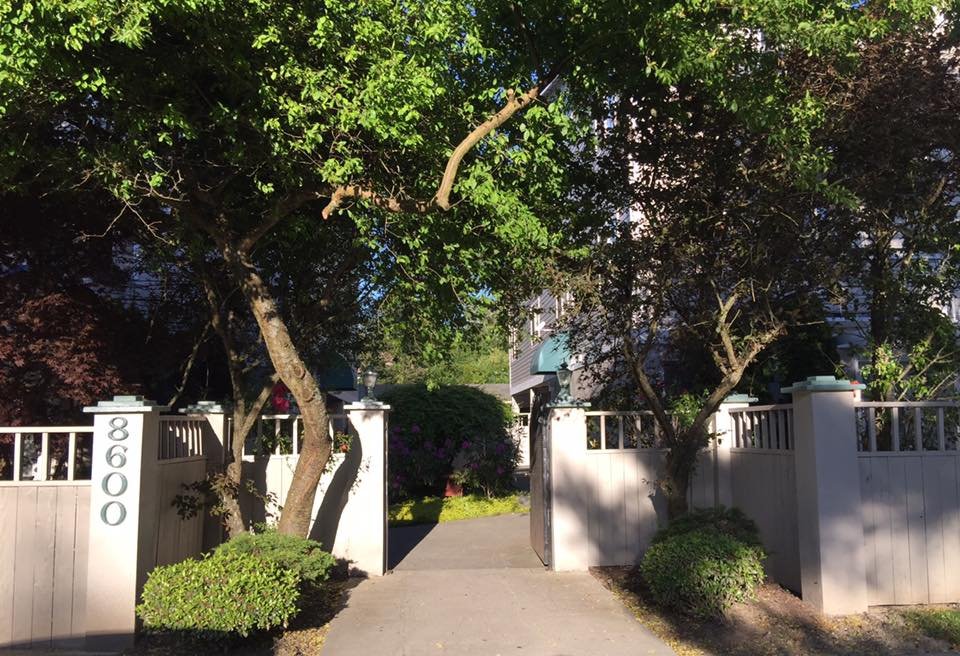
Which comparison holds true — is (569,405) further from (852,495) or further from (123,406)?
(123,406)

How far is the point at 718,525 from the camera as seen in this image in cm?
754

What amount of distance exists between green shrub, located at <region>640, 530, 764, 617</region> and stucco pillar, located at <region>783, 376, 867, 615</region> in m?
0.52

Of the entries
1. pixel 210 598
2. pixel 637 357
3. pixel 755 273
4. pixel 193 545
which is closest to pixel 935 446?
pixel 755 273

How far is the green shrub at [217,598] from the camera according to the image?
5.94 metres

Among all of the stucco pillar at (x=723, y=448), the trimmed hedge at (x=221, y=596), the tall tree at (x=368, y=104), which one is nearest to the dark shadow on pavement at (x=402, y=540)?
the tall tree at (x=368, y=104)

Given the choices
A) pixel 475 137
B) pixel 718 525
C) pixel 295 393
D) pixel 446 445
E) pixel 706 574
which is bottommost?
pixel 706 574

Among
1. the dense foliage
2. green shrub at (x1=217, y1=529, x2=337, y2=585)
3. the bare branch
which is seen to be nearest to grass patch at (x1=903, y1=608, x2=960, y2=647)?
green shrub at (x1=217, y1=529, x2=337, y2=585)

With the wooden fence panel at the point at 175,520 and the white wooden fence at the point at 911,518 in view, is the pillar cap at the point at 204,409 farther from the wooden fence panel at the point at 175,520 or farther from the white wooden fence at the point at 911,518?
the white wooden fence at the point at 911,518

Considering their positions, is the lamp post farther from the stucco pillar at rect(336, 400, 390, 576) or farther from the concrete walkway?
the concrete walkway

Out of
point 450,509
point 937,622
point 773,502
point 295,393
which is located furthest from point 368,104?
point 450,509

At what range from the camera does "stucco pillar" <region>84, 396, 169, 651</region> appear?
6441mm

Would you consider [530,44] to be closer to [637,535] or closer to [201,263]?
[201,263]

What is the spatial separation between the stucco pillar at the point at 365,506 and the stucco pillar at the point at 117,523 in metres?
2.72

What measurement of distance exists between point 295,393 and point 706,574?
399 cm
